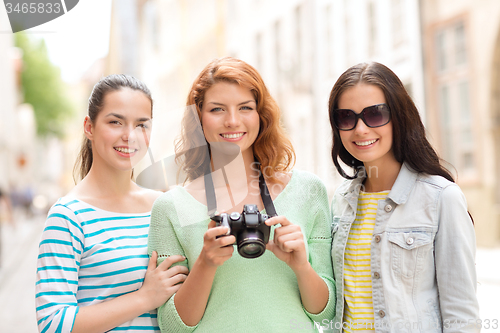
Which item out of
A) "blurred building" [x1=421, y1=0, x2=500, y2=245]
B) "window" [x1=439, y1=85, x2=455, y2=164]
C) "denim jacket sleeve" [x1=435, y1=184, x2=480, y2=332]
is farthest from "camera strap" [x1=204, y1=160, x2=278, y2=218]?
"window" [x1=439, y1=85, x2=455, y2=164]

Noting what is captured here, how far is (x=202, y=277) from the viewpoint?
1.95 meters

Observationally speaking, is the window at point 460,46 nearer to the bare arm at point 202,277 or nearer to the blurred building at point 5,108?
the bare arm at point 202,277

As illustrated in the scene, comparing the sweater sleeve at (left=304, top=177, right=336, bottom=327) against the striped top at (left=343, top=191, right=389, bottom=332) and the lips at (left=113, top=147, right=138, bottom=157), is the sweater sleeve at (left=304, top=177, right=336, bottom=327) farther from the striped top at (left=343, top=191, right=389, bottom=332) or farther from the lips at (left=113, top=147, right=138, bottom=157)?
the lips at (left=113, top=147, right=138, bottom=157)

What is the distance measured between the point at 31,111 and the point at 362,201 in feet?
125

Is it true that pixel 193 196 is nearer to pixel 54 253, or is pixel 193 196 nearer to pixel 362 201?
pixel 54 253

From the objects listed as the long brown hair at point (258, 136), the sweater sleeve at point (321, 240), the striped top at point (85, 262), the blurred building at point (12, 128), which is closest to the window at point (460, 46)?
the long brown hair at point (258, 136)

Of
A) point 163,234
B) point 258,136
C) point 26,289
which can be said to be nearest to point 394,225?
point 258,136

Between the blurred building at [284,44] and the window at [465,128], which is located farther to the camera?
the blurred building at [284,44]

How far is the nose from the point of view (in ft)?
Result: 6.77

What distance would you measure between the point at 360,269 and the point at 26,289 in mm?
8638

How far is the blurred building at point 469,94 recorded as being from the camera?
348 inches

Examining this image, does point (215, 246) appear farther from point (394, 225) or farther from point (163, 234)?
point (394, 225)

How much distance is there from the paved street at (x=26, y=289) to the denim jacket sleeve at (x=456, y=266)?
1495mm

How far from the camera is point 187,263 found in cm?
217
